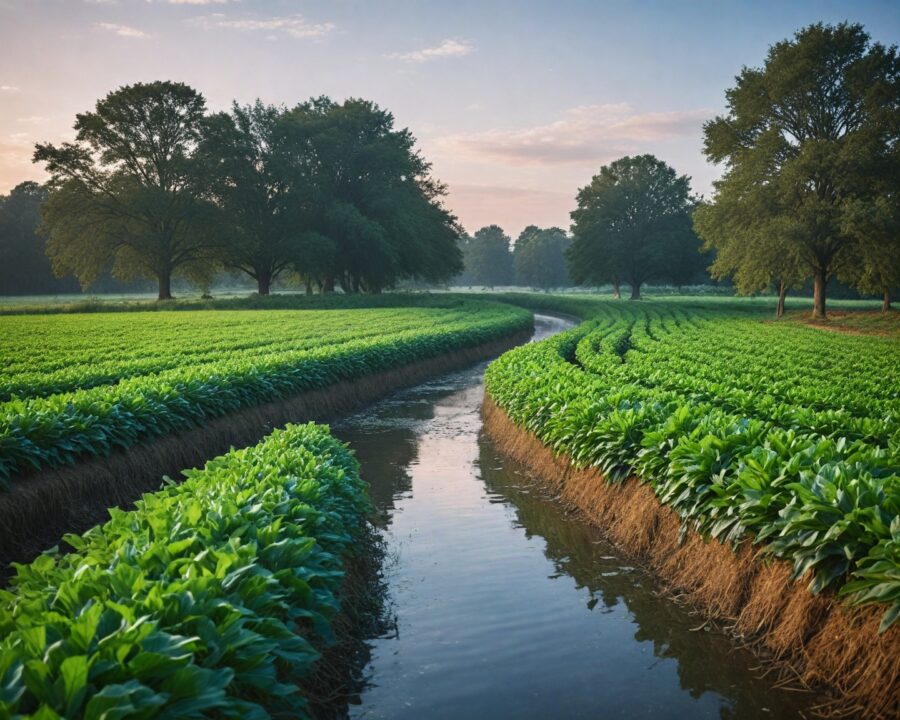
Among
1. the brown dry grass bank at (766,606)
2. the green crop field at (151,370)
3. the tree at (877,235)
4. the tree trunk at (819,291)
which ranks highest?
the tree at (877,235)

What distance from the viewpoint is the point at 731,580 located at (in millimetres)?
6305

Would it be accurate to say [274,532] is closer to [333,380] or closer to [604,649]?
[604,649]

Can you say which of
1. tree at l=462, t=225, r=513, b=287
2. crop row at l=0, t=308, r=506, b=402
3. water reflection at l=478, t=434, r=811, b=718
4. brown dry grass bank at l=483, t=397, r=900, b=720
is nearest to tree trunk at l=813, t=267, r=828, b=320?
crop row at l=0, t=308, r=506, b=402

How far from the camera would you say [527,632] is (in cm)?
624

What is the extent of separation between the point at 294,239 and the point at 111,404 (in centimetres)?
Answer: 4969

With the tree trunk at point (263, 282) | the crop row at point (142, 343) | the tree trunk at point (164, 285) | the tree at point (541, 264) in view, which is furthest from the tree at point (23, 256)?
the tree at point (541, 264)

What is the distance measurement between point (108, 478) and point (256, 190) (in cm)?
5470

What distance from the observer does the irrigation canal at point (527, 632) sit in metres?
5.14

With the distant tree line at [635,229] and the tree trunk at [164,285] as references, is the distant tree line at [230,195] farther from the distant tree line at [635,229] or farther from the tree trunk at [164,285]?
the distant tree line at [635,229]

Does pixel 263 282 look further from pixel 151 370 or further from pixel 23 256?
pixel 23 256

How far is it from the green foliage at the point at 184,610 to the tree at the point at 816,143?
4038 centimetres

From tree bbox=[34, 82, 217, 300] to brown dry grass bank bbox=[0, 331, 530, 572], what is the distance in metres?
45.0

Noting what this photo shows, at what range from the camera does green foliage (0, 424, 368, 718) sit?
2895 mm

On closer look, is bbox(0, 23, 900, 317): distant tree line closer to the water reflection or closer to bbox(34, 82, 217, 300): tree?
bbox(34, 82, 217, 300): tree
